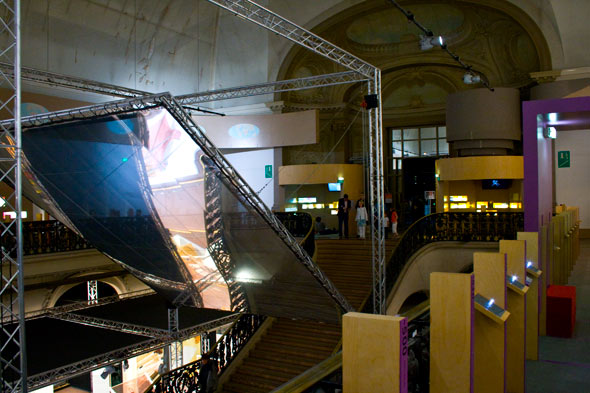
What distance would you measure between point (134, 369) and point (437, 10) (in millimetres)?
16606

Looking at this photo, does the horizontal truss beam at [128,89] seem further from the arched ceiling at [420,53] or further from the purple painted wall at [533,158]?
the arched ceiling at [420,53]

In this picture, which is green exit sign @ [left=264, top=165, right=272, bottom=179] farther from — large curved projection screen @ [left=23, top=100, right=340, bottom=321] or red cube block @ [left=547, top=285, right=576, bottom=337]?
red cube block @ [left=547, top=285, right=576, bottom=337]

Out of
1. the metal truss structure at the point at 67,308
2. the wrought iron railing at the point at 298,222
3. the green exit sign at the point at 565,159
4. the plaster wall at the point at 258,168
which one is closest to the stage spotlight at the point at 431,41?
the wrought iron railing at the point at 298,222

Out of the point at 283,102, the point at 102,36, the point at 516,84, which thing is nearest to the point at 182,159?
the point at 102,36

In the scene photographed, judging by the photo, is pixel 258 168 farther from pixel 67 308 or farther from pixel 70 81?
pixel 67 308

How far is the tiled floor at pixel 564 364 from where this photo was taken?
5.51 m

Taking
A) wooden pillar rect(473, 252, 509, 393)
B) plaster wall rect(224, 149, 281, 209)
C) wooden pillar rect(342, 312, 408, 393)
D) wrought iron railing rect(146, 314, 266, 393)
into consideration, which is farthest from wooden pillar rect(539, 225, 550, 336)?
plaster wall rect(224, 149, 281, 209)

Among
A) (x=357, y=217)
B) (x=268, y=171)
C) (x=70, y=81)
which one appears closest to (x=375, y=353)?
(x=70, y=81)

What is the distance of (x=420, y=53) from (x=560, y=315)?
51.8ft

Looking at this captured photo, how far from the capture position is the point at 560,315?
7559 millimetres

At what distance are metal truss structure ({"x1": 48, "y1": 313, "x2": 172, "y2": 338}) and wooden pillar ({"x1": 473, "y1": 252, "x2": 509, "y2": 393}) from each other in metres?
7.73

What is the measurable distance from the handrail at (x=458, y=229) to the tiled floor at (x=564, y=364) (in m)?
5.85

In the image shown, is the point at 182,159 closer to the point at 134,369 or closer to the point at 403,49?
the point at 134,369

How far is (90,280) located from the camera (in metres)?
15.6
